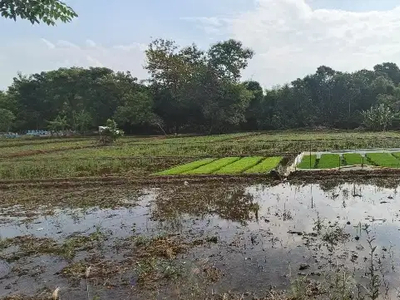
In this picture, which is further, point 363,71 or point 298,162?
point 363,71

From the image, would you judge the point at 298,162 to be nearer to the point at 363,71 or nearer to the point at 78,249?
the point at 78,249

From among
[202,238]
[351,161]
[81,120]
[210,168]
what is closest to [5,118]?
[81,120]

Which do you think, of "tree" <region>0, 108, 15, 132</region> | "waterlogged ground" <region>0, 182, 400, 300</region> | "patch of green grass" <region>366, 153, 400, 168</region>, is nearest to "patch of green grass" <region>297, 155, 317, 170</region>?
"patch of green grass" <region>366, 153, 400, 168</region>

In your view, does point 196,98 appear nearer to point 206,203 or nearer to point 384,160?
point 384,160

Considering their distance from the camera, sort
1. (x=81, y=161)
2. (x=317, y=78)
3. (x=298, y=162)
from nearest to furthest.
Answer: (x=298, y=162)
(x=81, y=161)
(x=317, y=78)

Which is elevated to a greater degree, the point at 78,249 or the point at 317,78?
the point at 317,78

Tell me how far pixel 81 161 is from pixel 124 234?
1605cm

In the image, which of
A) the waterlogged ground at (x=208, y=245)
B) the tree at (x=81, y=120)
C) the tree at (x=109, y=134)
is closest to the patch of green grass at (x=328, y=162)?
the waterlogged ground at (x=208, y=245)

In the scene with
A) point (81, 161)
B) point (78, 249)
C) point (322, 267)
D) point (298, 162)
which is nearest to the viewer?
point (322, 267)

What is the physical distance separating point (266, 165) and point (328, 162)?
9.58ft

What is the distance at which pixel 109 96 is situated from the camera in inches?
2360

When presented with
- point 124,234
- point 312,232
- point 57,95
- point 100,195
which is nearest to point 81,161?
point 100,195

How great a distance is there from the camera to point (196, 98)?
54.3 metres

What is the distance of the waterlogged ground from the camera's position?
6.16 meters
